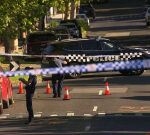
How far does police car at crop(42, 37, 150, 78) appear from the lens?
91.1 ft

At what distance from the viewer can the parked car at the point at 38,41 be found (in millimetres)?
35875

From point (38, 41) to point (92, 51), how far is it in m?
8.68

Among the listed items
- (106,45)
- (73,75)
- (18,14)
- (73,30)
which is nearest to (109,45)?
(106,45)

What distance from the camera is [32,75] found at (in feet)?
56.3

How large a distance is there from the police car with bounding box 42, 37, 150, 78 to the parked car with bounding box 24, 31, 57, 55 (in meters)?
7.75

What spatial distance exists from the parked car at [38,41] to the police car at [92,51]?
775 centimetres

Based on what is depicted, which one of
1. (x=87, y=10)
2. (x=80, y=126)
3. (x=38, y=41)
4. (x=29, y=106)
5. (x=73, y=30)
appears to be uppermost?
(x=29, y=106)

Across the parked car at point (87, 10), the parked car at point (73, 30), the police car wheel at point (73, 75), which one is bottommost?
the parked car at point (87, 10)

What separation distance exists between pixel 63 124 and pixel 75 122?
1.28 ft

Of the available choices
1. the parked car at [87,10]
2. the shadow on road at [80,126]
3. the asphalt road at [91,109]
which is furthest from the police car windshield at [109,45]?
the parked car at [87,10]

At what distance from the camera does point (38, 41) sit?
3619cm

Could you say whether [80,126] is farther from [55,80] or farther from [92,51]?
[92,51]

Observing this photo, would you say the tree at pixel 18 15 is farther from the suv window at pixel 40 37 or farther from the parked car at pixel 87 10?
the parked car at pixel 87 10

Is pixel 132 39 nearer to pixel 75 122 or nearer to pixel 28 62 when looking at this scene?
pixel 28 62
